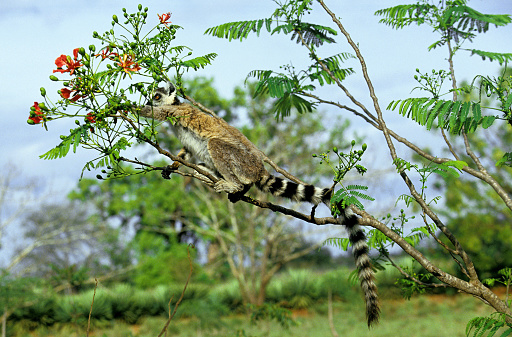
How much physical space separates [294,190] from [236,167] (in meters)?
0.72

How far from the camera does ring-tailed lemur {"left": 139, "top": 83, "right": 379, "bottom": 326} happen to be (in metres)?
2.90

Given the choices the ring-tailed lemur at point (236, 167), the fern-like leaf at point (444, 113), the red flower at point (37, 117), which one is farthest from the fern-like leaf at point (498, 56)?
the red flower at point (37, 117)

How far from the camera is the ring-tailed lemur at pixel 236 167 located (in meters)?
2.90

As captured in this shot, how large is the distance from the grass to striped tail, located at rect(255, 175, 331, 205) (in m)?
7.36

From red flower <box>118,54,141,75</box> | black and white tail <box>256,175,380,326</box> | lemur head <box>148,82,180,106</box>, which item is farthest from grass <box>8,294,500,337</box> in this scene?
red flower <box>118,54,141,75</box>

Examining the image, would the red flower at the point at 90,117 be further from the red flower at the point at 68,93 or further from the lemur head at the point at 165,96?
the lemur head at the point at 165,96

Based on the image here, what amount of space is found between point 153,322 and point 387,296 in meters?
8.68

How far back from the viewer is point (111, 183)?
29.3 meters

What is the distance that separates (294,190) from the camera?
3.48m

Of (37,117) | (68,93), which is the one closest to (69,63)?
(68,93)

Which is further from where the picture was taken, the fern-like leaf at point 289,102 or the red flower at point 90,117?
the fern-like leaf at point 289,102

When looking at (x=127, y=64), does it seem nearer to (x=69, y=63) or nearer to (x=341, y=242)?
(x=69, y=63)

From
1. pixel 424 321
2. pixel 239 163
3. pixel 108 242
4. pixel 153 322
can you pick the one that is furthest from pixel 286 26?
pixel 108 242

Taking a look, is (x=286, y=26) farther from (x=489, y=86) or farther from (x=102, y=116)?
(x=102, y=116)
